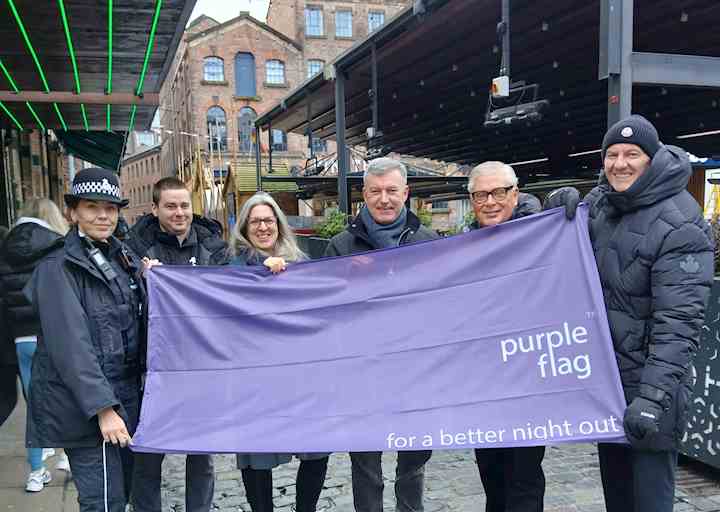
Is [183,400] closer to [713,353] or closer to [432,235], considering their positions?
[432,235]

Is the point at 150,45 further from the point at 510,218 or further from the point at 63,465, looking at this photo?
the point at 510,218

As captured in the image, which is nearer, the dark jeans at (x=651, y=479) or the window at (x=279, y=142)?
the dark jeans at (x=651, y=479)

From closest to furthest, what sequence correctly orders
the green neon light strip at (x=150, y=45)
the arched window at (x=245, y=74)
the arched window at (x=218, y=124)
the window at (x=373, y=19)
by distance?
the green neon light strip at (x=150, y=45), the arched window at (x=218, y=124), the arched window at (x=245, y=74), the window at (x=373, y=19)

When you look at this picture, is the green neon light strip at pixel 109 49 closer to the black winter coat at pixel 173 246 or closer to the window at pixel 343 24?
the black winter coat at pixel 173 246

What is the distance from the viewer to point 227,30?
3525 centimetres

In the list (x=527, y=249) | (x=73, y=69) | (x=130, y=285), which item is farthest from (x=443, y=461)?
(x=73, y=69)

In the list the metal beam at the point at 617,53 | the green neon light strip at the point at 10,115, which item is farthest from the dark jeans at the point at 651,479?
the green neon light strip at the point at 10,115

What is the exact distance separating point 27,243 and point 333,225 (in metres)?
5.36

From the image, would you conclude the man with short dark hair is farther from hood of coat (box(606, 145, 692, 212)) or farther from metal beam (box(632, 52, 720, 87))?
metal beam (box(632, 52, 720, 87))

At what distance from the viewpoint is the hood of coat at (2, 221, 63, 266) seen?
12.3 feet

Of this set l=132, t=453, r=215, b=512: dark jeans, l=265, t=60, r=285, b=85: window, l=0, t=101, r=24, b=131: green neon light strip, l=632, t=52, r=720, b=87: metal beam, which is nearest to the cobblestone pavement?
l=132, t=453, r=215, b=512: dark jeans

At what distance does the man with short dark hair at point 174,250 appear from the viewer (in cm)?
304

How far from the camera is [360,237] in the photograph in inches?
121

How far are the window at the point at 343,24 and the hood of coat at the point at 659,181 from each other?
128 ft
